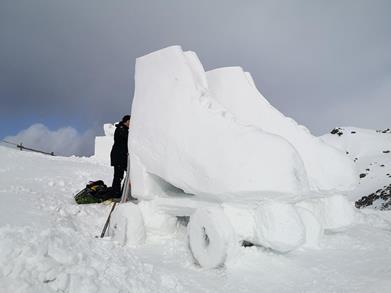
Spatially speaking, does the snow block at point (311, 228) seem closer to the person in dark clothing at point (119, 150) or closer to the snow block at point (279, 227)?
the snow block at point (279, 227)

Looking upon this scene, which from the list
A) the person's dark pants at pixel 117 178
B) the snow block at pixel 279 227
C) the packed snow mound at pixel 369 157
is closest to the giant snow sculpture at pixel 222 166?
the snow block at pixel 279 227

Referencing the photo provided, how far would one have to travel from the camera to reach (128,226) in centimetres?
582

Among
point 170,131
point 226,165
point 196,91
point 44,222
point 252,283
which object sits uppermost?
point 196,91

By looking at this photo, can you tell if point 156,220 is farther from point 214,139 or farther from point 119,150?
point 119,150

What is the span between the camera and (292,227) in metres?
4.91

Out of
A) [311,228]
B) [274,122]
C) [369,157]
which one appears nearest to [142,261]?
[311,228]

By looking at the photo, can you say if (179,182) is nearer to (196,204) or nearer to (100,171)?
(196,204)

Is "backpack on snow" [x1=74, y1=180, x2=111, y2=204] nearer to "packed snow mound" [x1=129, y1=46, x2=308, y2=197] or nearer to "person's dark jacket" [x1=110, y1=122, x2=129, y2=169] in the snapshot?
"person's dark jacket" [x1=110, y1=122, x2=129, y2=169]

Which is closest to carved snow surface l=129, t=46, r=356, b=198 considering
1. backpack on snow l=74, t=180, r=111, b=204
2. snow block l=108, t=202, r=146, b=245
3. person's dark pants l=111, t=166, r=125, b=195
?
snow block l=108, t=202, r=146, b=245

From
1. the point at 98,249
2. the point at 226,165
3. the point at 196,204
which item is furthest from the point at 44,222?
the point at 226,165

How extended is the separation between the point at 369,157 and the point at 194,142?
3556cm

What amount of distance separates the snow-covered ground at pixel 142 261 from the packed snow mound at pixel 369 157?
790 inches

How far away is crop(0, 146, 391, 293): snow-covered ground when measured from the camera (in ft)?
11.0

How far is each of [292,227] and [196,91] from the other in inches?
94.5
